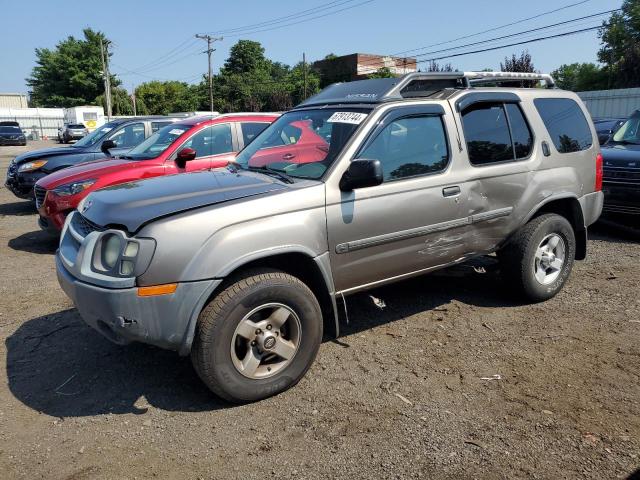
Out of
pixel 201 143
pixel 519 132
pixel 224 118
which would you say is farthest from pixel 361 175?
pixel 224 118

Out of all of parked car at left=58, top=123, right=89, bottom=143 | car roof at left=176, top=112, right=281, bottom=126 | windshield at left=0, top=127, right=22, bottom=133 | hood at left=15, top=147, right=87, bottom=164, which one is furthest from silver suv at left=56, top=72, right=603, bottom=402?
windshield at left=0, top=127, right=22, bottom=133

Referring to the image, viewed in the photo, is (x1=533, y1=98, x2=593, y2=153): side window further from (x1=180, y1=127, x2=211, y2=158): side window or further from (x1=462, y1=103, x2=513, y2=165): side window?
(x1=180, y1=127, x2=211, y2=158): side window

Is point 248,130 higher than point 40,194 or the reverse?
higher

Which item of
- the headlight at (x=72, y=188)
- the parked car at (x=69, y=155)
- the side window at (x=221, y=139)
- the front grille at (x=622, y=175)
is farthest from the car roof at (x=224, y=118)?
the front grille at (x=622, y=175)

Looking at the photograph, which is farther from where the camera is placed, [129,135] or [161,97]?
[161,97]

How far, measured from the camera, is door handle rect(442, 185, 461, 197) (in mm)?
4129

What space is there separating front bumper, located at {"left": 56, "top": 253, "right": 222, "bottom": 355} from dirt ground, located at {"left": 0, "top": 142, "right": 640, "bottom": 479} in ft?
1.84

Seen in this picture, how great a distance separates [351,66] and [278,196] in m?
67.2

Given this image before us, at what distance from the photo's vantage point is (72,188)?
6836mm

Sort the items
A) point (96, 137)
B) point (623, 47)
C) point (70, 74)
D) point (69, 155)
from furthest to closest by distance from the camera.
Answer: point (70, 74)
point (623, 47)
point (96, 137)
point (69, 155)

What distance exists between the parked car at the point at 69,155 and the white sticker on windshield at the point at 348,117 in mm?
6237

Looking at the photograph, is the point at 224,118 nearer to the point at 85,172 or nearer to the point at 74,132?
the point at 85,172

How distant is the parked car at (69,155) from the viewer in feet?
31.9

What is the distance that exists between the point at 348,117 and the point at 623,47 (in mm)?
61943
